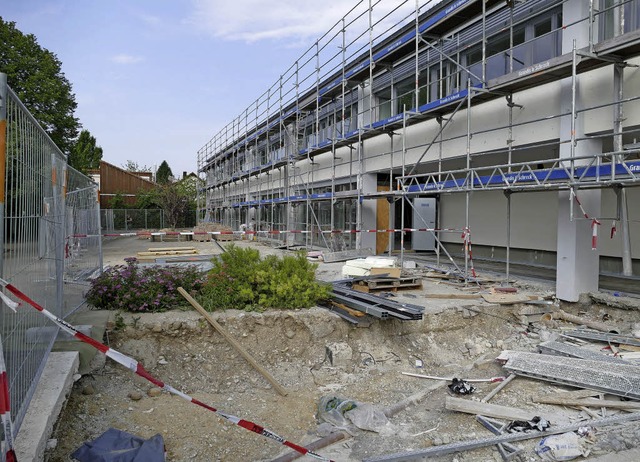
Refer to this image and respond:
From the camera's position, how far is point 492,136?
10.4m

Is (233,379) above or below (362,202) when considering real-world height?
below

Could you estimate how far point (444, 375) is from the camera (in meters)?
6.32

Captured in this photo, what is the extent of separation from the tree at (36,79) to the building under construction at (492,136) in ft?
50.0

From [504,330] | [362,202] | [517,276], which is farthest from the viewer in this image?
[362,202]

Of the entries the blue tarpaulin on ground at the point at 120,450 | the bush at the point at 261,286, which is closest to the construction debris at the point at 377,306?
the bush at the point at 261,286

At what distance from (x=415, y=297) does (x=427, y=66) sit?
697cm

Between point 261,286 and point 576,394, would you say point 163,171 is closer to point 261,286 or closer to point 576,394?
point 261,286

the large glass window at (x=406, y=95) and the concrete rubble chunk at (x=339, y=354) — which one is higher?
the large glass window at (x=406, y=95)

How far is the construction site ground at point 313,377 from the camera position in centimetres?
434

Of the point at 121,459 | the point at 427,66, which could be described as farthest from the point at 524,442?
the point at 427,66

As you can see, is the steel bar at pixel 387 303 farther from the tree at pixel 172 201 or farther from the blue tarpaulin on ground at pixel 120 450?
the tree at pixel 172 201

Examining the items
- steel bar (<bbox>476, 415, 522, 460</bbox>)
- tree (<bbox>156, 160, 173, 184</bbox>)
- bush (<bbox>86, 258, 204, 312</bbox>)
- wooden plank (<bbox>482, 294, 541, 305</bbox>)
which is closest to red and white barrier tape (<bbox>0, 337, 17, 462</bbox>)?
steel bar (<bbox>476, 415, 522, 460</bbox>)

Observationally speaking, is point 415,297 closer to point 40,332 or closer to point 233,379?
point 233,379

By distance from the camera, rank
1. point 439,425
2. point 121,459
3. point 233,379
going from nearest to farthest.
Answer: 1. point 121,459
2. point 439,425
3. point 233,379
